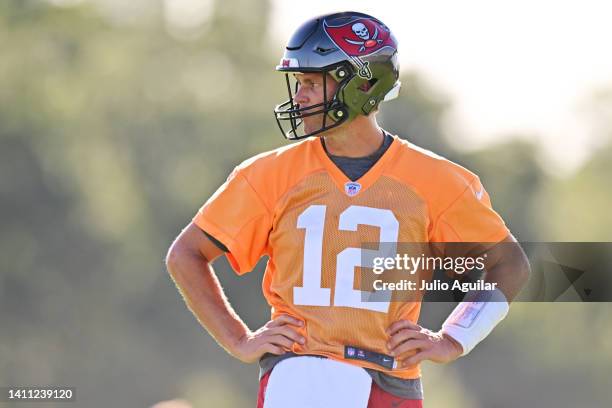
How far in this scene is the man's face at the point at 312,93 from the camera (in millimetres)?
6645

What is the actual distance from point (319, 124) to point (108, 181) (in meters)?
30.0

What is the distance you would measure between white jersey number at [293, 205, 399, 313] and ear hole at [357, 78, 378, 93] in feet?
2.04

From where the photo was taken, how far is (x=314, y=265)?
6.46 meters

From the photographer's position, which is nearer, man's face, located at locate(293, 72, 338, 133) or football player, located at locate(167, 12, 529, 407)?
football player, located at locate(167, 12, 529, 407)

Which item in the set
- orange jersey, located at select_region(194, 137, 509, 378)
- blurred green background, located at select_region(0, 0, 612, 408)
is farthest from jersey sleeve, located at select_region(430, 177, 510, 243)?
blurred green background, located at select_region(0, 0, 612, 408)

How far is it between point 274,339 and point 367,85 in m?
1.29

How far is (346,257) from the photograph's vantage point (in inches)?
255

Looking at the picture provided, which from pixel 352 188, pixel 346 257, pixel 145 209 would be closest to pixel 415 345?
pixel 346 257

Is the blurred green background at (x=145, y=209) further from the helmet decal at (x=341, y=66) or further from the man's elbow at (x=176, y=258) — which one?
the man's elbow at (x=176, y=258)

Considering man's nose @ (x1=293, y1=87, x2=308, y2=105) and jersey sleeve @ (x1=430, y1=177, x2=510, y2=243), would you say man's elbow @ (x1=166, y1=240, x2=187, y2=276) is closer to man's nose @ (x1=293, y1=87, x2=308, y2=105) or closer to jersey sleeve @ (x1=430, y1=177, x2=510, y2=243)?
man's nose @ (x1=293, y1=87, x2=308, y2=105)

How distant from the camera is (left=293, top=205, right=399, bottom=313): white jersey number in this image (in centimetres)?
643

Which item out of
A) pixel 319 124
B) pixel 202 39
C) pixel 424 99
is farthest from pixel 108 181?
pixel 319 124

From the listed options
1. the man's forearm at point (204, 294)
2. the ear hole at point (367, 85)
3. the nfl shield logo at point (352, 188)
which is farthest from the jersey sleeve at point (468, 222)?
the man's forearm at point (204, 294)

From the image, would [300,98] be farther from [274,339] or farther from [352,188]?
[274,339]
